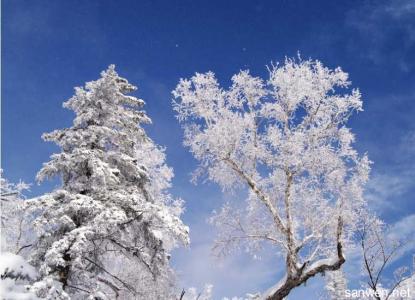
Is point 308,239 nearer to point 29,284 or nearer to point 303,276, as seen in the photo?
point 303,276

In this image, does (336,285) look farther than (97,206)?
Yes

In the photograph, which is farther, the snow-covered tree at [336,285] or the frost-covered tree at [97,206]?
the snow-covered tree at [336,285]

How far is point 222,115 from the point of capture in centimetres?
1819

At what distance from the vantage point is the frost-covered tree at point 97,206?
35.4ft

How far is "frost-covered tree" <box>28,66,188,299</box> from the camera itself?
425 inches

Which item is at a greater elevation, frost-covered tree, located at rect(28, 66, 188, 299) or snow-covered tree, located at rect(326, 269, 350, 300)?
snow-covered tree, located at rect(326, 269, 350, 300)

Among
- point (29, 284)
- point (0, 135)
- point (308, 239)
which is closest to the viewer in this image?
point (29, 284)

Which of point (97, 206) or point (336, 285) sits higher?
point (336, 285)

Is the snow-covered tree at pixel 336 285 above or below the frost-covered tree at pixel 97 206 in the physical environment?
above

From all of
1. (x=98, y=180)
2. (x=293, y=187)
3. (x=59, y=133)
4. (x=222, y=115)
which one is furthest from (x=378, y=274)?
(x=59, y=133)

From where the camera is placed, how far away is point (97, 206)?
10984mm

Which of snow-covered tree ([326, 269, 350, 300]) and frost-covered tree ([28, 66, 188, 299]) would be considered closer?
frost-covered tree ([28, 66, 188, 299])

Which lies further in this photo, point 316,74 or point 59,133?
point 316,74

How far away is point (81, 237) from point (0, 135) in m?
3.20
